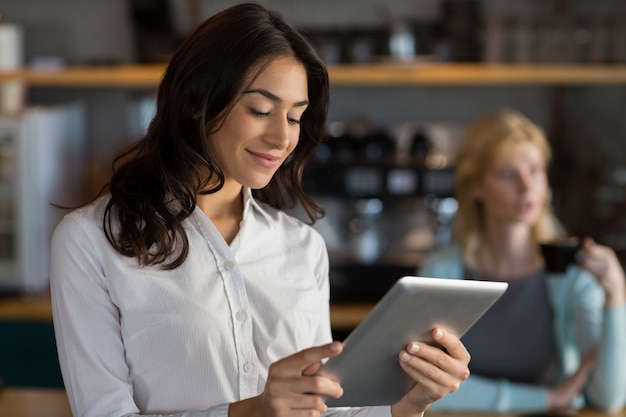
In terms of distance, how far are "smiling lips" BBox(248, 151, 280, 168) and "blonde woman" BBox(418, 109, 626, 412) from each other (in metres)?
1.20

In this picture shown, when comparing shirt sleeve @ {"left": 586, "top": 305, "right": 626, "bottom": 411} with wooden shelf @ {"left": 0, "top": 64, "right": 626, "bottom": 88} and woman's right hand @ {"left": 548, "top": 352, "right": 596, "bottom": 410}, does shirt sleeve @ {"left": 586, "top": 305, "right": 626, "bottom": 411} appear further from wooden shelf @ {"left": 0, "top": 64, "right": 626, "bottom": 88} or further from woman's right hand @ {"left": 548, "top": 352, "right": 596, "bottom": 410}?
wooden shelf @ {"left": 0, "top": 64, "right": 626, "bottom": 88}

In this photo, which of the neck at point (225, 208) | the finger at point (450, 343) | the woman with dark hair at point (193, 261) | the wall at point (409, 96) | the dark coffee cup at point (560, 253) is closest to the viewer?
the finger at point (450, 343)

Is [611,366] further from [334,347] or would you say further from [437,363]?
[334,347]

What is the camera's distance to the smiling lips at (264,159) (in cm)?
162

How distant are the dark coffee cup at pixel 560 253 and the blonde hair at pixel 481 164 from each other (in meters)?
0.33

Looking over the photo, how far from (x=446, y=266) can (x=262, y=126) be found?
4.69ft

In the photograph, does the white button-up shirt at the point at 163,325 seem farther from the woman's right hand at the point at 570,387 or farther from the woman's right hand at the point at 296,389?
the woman's right hand at the point at 570,387

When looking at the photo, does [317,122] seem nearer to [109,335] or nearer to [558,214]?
[109,335]

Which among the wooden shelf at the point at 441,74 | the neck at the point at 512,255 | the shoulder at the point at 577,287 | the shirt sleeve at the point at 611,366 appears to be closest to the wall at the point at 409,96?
the wooden shelf at the point at 441,74

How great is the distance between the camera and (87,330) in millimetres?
1575

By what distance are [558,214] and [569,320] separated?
4.94ft

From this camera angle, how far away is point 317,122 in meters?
1.83

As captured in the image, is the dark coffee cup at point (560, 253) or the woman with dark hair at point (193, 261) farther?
the dark coffee cup at point (560, 253)

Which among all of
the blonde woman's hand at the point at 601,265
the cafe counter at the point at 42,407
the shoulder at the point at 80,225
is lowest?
the cafe counter at the point at 42,407
